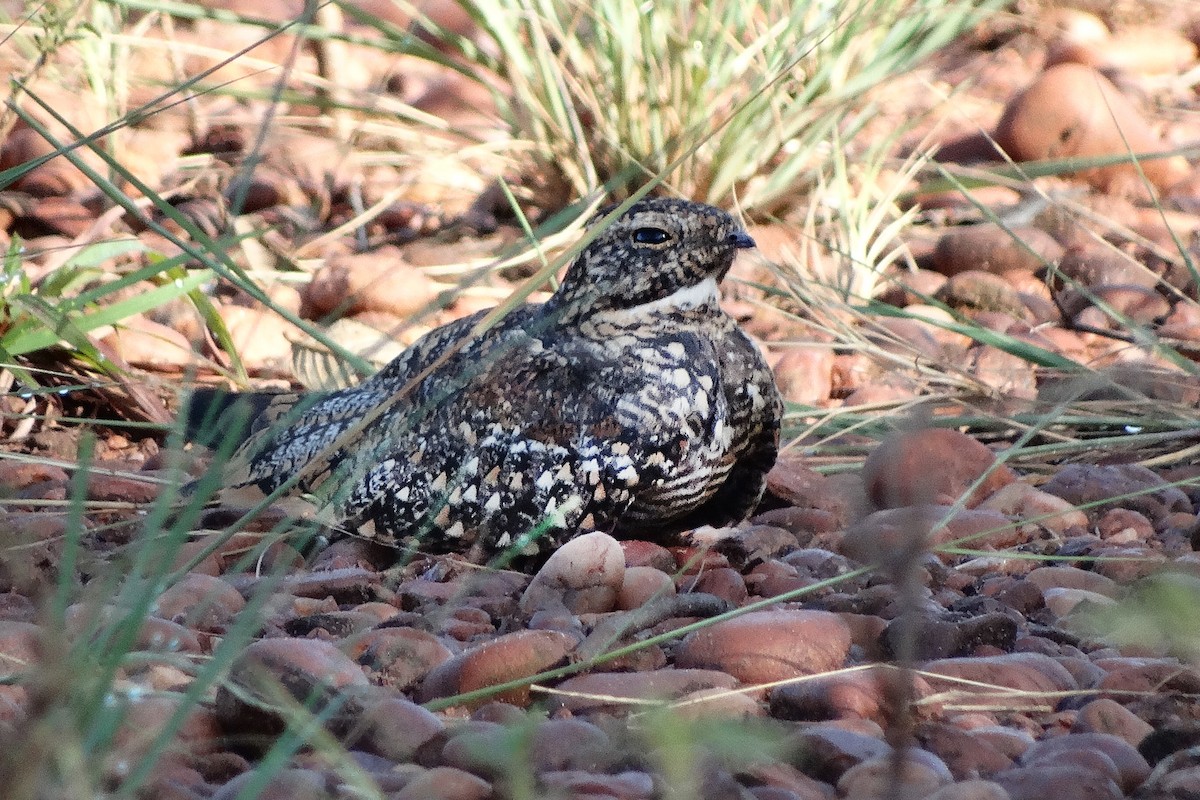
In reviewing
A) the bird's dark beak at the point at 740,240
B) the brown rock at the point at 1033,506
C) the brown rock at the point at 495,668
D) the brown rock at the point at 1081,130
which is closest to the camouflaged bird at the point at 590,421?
the bird's dark beak at the point at 740,240

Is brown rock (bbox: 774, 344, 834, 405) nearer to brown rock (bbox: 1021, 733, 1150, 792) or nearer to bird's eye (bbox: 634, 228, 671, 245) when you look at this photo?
bird's eye (bbox: 634, 228, 671, 245)

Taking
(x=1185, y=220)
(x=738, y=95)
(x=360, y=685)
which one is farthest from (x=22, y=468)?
(x=1185, y=220)

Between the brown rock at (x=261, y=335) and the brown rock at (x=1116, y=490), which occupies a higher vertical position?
the brown rock at (x=261, y=335)

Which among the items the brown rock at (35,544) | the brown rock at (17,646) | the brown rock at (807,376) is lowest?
the brown rock at (807,376)

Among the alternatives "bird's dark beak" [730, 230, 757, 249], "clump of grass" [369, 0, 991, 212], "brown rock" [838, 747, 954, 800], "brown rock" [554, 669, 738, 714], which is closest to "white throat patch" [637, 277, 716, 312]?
"bird's dark beak" [730, 230, 757, 249]

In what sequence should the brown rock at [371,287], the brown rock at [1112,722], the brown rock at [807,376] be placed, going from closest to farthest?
the brown rock at [1112,722] < the brown rock at [807,376] < the brown rock at [371,287]

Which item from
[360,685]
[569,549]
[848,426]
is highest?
[360,685]

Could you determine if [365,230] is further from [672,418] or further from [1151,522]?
[1151,522]

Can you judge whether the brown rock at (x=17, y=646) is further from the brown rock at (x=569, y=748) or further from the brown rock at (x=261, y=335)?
the brown rock at (x=261, y=335)
